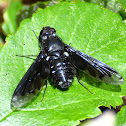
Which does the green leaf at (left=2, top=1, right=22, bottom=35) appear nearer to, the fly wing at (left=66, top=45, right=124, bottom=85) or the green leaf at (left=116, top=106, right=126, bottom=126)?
the fly wing at (left=66, top=45, right=124, bottom=85)

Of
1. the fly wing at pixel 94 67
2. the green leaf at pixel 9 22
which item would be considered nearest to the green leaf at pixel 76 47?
the fly wing at pixel 94 67

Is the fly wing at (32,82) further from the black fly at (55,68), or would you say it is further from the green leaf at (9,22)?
the green leaf at (9,22)

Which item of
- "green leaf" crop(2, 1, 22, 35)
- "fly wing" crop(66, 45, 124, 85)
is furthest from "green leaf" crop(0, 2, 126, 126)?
"green leaf" crop(2, 1, 22, 35)

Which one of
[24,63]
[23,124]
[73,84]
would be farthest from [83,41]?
[23,124]

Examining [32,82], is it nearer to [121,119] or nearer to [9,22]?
[121,119]

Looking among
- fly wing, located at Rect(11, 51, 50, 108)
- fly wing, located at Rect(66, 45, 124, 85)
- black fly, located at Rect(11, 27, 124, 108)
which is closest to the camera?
fly wing, located at Rect(11, 51, 50, 108)

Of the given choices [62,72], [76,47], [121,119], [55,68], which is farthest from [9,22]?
[121,119]

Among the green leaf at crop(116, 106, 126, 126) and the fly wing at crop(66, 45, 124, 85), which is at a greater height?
the fly wing at crop(66, 45, 124, 85)
